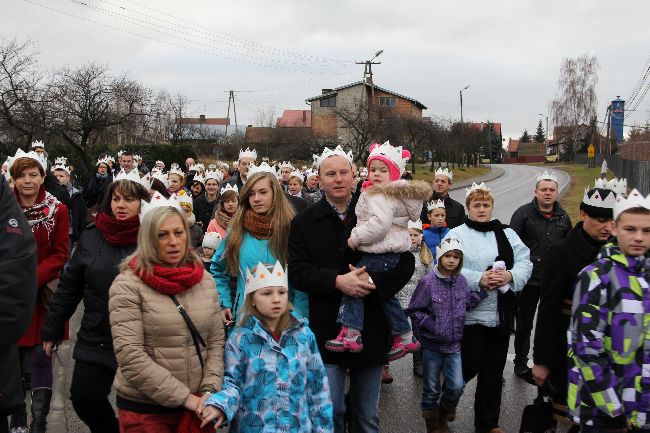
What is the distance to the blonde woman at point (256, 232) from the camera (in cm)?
465

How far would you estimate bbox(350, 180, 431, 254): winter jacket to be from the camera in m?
3.86

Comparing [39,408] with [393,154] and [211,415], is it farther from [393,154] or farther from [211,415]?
[393,154]

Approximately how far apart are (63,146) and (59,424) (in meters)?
25.5

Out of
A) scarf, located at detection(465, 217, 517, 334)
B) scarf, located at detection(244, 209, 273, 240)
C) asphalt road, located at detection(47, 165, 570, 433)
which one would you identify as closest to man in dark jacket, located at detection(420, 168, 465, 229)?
asphalt road, located at detection(47, 165, 570, 433)

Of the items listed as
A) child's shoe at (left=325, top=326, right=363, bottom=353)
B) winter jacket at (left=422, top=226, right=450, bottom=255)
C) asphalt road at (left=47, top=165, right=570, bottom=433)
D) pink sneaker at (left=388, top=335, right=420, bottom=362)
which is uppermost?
winter jacket at (left=422, top=226, right=450, bottom=255)

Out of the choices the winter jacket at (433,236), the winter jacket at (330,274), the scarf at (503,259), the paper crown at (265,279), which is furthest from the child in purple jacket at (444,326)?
the paper crown at (265,279)

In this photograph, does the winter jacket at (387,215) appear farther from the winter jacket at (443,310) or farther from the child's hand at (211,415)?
the winter jacket at (443,310)

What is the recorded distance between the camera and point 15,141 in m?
26.1

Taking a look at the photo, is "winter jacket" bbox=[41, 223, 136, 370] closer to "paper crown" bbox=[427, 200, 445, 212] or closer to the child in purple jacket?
the child in purple jacket

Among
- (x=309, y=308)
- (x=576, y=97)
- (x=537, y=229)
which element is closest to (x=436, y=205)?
(x=537, y=229)

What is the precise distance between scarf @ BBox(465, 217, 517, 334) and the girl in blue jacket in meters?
2.24

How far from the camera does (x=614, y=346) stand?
3432mm

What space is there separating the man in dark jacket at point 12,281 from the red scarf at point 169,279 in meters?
0.72

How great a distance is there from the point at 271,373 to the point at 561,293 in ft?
6.65
